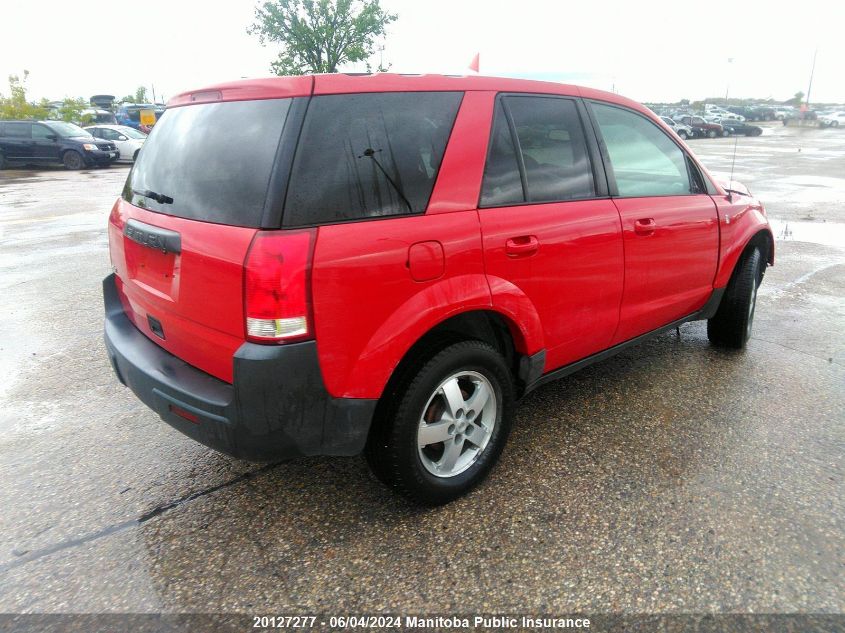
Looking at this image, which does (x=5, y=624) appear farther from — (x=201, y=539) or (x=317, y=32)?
(x=317, y=32)

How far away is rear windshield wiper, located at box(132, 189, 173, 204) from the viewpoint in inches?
98.8

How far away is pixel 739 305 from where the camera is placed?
13.6 ft

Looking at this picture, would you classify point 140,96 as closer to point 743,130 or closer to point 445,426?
point 743,130

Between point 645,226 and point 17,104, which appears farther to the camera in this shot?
point 17,104

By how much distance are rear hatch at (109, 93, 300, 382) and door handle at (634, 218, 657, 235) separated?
1.91 metres

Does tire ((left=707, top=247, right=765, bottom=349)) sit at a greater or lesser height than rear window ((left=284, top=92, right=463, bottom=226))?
lesser

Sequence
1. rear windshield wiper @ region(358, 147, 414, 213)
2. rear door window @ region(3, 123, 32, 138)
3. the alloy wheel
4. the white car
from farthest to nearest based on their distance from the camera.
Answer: the white car, rear door window @ region(3, 123, 32, 138), the alloy wheel, rear windshield wiper @ region(358, 147, 414, 213)

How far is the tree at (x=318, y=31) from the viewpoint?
44.4 m

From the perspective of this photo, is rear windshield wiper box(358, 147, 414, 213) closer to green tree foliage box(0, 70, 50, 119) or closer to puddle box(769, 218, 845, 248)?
puddle box(769, 218, 845, 248)

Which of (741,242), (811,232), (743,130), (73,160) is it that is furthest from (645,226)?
(743,130)

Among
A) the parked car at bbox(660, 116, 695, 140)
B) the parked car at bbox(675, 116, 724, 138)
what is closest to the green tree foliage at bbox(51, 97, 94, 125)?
the parked car at bbox(660, 116, 695, 140)

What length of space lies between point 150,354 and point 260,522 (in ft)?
2.77

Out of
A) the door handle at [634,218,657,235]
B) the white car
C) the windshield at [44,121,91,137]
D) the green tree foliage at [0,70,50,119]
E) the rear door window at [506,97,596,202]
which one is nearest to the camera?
the rear door window at [506,97,596,202]

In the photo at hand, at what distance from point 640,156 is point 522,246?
1302 mm
